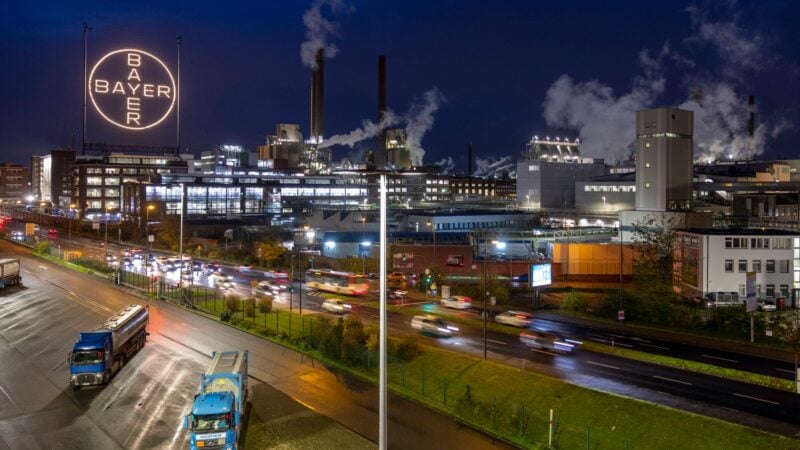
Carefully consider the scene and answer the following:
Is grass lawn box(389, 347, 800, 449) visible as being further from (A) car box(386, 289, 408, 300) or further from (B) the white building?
(B) the white building

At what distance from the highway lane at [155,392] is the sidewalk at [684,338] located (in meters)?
15.3

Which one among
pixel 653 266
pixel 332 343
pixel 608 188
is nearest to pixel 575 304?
pixel 653 266

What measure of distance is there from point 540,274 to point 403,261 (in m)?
13.8

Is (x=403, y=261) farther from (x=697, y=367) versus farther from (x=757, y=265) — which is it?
(x=697, y=367)

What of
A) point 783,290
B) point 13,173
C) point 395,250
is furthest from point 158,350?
point 13,173

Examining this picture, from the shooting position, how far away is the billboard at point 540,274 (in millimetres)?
34219

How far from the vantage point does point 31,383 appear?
19312mm

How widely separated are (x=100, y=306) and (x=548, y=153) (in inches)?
3248

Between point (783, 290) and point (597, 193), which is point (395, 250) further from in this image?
point (597, 193)

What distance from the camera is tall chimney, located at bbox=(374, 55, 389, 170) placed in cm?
9950

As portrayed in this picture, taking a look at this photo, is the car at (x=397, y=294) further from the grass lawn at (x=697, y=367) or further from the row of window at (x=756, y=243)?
the row of window at (x=756, y=243)

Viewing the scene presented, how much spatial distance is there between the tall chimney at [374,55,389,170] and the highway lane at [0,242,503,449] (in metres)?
70.1

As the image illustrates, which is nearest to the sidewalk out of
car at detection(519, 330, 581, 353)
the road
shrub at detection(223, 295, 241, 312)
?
the road

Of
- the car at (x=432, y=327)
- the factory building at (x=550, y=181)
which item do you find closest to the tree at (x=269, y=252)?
the car at (x=432, y=327)
